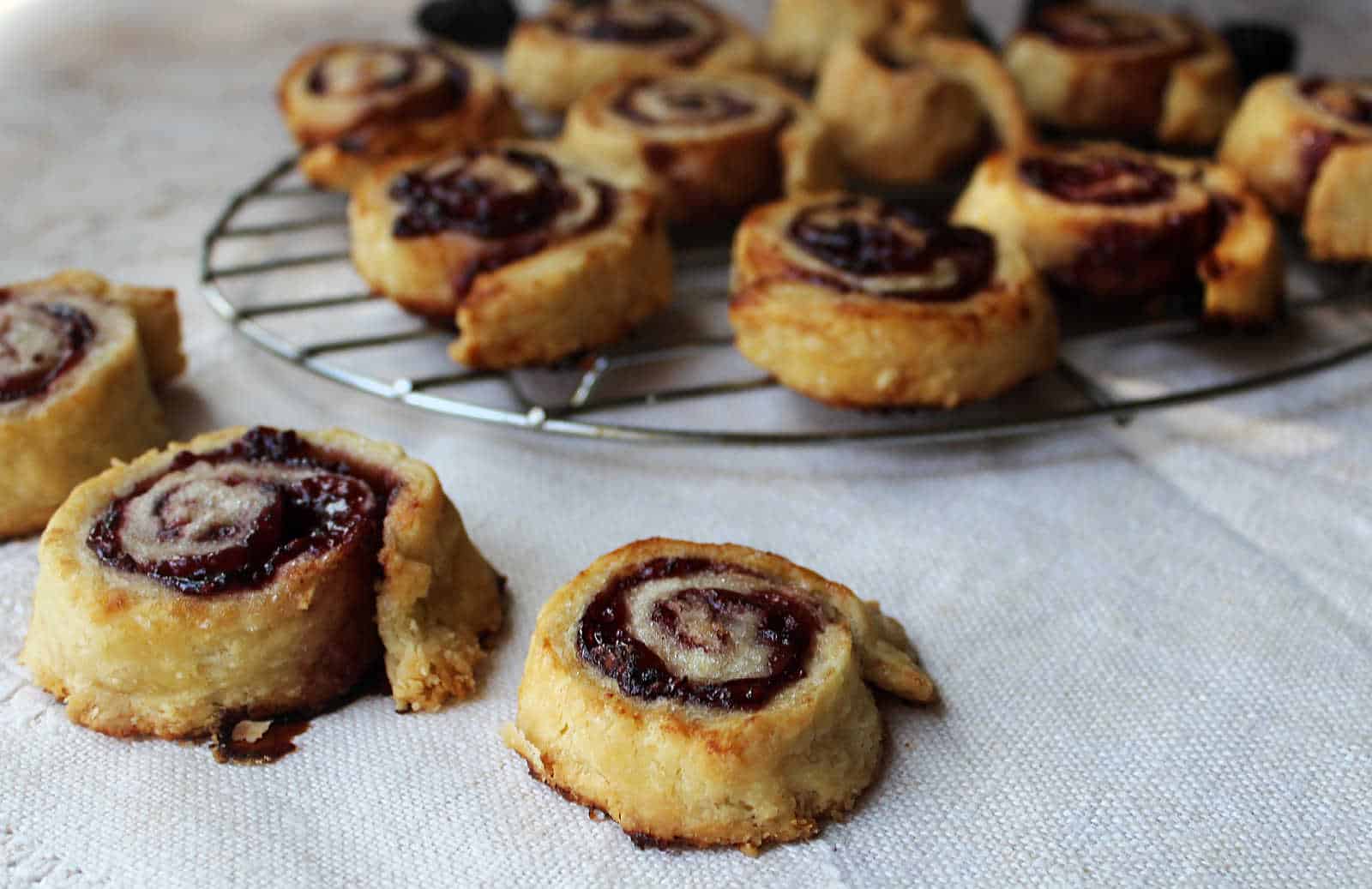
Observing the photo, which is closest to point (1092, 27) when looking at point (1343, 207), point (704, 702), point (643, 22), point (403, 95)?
point (1343, 207)

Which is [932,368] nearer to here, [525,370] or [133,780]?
[525,370]

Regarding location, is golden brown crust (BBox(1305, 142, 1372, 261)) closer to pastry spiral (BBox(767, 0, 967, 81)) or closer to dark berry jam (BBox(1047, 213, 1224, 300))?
dark berry jam (BBox(1047, 213, 1224, 300))

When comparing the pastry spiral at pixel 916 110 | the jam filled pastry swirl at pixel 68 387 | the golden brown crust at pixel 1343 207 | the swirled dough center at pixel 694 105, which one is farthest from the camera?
the pastry spiral at pixel 916 110

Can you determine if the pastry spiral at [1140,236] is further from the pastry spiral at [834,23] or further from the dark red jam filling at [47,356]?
the dark red jam filling at [47,356]

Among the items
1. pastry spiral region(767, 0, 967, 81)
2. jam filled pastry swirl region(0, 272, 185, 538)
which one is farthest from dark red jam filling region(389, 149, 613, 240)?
pastry spiral region(767, 0, 967, 81)

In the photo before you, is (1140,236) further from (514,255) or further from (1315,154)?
(514,255)

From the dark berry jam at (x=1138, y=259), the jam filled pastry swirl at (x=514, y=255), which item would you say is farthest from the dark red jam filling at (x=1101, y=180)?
the jam filled pastry swirl at (x=514, y=255)
